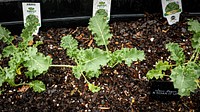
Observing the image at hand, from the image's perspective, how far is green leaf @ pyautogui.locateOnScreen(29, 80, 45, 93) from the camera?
173cm

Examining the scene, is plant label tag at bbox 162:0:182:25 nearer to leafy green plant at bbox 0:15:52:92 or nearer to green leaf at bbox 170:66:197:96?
green leaf at bbox 170:66:197:96

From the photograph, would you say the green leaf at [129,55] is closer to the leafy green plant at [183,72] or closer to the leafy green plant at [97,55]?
the leafy green plant at [97,55]

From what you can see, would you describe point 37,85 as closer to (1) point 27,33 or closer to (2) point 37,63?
(2) point 37,63

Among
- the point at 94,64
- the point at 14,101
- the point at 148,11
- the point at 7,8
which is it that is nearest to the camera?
the point at 94,64

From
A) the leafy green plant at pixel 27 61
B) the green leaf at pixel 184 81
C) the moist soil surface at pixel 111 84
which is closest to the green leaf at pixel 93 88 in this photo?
the moist soil surface at pixel 111 84

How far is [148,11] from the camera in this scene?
208 centimetres

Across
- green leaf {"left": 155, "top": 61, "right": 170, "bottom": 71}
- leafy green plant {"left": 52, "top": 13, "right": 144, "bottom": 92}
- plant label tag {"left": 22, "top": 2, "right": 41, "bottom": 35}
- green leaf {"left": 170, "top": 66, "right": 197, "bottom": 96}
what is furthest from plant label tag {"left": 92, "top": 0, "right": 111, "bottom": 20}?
green leaf {"left": 170, "top": 66, "right": 197, "bottom": 96}

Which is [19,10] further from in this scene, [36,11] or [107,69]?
[107,69]

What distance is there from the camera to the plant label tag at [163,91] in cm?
168

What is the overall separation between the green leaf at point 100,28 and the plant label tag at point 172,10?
0.43 m

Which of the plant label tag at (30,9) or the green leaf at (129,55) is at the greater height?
the plant label tag at (30,9)

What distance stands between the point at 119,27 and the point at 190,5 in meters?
0.48

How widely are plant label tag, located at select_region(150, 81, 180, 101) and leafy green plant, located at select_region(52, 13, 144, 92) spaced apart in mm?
168

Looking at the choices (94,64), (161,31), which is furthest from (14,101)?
(161,31)
